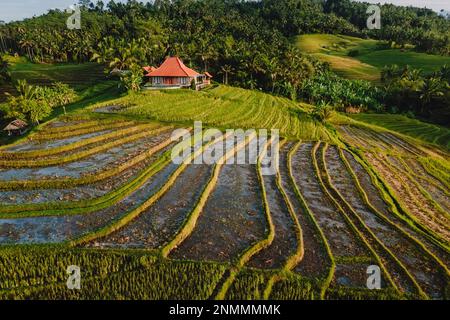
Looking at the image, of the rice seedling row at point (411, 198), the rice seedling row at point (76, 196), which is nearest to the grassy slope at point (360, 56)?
the rice seedling row at point (411, 198)

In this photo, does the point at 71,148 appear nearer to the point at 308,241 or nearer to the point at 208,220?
the point at 208,220

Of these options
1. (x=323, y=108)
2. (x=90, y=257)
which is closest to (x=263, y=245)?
(x=90, y=257)

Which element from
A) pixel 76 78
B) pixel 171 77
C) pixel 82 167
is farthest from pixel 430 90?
pixel 76 78

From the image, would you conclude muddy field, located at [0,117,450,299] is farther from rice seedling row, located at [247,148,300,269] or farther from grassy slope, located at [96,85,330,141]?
grassy slope, located at [96,85,330,141]

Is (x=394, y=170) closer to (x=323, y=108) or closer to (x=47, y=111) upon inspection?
(x=323, y=108)

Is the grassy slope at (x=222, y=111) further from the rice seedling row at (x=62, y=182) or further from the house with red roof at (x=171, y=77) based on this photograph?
the rice seedling row at (x=62, y=182)

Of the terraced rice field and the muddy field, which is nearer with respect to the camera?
the terraced rice field

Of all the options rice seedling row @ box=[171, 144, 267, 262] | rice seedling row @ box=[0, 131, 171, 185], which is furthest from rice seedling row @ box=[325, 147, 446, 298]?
rice seedling row @ box=[0, 131, 171, 185]
